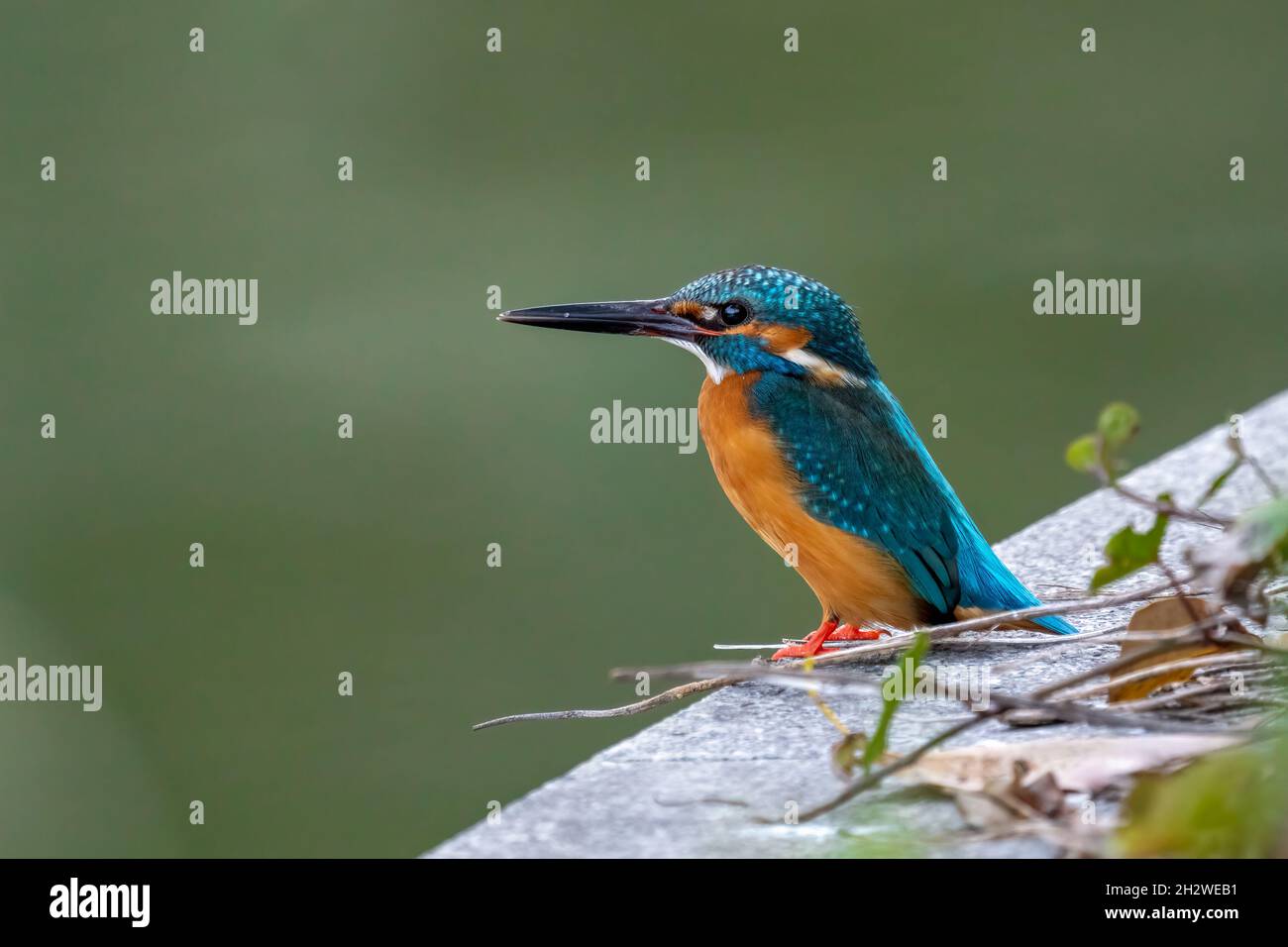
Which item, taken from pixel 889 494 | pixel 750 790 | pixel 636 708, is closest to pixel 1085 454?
pixel 750 790

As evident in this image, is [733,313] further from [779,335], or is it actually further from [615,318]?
[615,318]

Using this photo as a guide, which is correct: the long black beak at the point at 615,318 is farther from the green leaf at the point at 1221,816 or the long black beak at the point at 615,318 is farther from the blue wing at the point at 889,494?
the green leaf at the point at 1221,816

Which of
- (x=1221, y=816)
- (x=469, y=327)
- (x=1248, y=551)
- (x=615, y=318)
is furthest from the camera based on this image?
(x=469, y=327)

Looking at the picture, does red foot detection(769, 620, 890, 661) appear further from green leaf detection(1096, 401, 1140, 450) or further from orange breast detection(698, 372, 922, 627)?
green leaf detection(1096, 401, 1140, 450)

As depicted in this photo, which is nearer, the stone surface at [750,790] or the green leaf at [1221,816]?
the green leaf at [1221,816]

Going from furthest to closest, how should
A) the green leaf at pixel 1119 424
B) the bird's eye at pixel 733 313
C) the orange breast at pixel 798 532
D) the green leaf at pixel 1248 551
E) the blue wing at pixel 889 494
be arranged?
1. the bird's eye at pixel 733 313
2. the orange breast at pixel 798 532
3. the blue wing at pixel 889 494
4. the green leaf at pixel 1119 424
5. the green leaf at pixel 1248 551

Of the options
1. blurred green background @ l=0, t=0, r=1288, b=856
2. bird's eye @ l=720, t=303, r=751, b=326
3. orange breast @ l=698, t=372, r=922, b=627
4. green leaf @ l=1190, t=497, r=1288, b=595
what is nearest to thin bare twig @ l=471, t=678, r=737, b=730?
orange breast @ l=698, t=372, r=922, b=627

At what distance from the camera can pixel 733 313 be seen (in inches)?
133

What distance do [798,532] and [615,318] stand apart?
705 millimetres

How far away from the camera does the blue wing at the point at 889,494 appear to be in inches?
114

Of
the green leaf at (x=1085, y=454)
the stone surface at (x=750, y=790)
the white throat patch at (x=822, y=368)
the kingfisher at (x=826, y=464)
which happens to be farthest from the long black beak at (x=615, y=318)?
the green leaf at (x=1085, y=454)

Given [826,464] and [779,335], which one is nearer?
[826,464]
